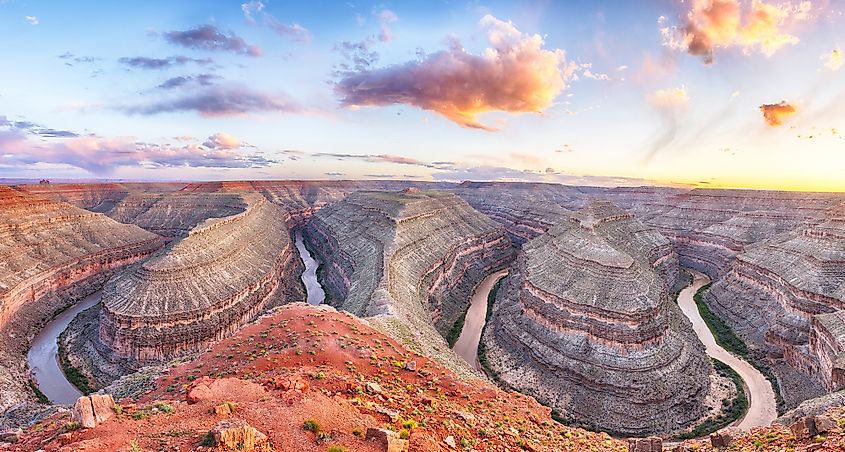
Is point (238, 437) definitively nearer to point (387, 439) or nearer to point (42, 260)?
Result: point (387, 439)

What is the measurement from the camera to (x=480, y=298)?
83.3 meters

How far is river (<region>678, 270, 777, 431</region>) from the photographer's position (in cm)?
4566

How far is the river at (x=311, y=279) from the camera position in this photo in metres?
83.6

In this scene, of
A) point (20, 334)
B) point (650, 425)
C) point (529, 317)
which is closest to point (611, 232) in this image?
point (529, 317)

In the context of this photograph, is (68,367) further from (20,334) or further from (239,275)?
(239,275)

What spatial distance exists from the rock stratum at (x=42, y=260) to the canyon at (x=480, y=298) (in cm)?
33

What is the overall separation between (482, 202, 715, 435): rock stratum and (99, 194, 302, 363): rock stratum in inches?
1506

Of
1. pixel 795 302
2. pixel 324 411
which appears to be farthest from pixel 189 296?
pixel 795 302

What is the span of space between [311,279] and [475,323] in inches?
1669

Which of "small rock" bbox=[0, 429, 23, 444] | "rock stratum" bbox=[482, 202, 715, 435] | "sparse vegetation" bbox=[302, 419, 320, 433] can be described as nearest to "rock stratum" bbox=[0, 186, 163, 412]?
"small rock" bbox=[0, 429, 23, 444]

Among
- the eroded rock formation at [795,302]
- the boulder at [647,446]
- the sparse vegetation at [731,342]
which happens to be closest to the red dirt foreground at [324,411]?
the boulder at [647,446]

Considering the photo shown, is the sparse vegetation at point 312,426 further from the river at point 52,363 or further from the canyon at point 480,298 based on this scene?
the river at point 52,363

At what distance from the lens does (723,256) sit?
4003 inches

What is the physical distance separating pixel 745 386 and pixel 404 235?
58.0 metres
